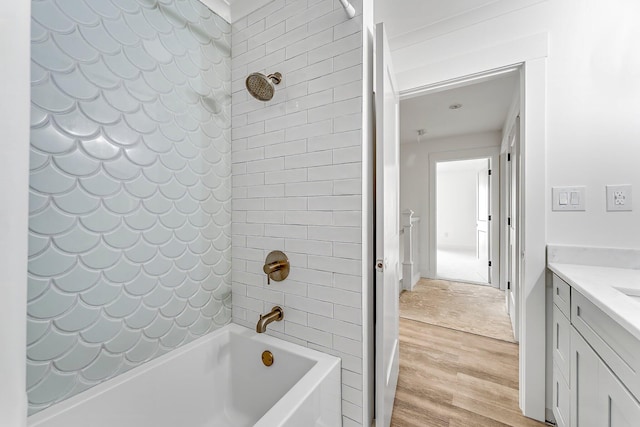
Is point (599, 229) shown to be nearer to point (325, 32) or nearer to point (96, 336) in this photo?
point (325, 32)

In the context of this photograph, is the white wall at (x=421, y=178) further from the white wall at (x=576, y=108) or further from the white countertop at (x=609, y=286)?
the white countertop at (x=609, y=286)

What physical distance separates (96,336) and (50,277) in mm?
285

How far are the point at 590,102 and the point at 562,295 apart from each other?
1.02 meters

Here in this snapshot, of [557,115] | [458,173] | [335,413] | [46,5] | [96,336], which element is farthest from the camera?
[458,173]

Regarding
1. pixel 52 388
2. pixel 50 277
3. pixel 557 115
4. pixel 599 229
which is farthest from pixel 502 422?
pixel 50 277

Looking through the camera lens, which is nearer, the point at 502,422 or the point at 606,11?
the point at 606,11

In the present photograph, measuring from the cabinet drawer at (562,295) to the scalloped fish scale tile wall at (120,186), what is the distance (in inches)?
69.3

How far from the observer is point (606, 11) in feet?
4.32

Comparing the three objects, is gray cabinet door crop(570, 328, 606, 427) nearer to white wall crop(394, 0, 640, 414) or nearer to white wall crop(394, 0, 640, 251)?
white wall crop(394, 0, 640, 414)

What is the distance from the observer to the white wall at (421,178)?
4121 mm

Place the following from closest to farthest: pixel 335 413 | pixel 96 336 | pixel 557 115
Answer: pixel 96 336
pixel 335 413
pixel 557 115

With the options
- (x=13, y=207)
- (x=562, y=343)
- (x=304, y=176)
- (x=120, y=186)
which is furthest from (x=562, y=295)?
(x=120, y=186)

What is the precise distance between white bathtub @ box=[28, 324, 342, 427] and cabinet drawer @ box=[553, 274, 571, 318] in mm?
1121

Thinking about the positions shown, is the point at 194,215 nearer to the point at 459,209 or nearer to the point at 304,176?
the point at 304,176
